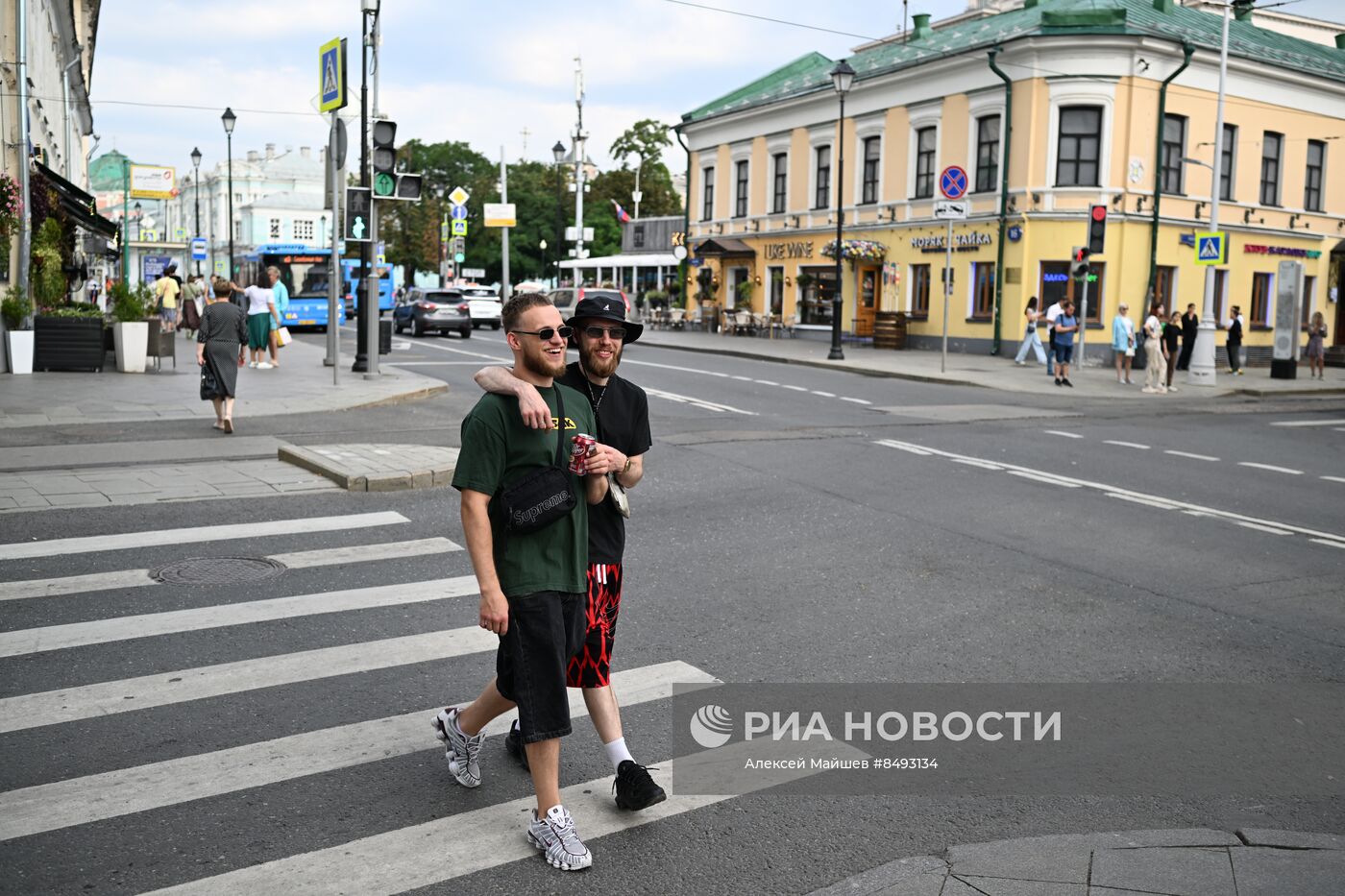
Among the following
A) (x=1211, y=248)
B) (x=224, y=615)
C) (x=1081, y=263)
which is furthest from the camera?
(x=1081, y=263)

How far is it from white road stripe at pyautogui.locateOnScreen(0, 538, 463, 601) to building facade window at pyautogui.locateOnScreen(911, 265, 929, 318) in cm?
2907

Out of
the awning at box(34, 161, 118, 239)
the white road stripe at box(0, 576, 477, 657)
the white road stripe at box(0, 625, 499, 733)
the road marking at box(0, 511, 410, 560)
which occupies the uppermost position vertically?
the awning at box(34, 161, 118, 239)

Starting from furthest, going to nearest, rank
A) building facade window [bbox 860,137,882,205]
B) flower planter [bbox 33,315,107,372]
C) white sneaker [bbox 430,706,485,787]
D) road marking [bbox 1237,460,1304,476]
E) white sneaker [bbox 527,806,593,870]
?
building facade window [bbox 860,137,882,205] < flower planter [bbox 33,315,107,372] < road marking [bbox 1237,460,1304,476] < white sneaker [bbox 430,706,485,787] < white sneaker [bbox 527,806,593,870]

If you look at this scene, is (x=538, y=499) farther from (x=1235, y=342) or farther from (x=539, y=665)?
(x=1235, y=342)

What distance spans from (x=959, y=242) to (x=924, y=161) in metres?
3.36

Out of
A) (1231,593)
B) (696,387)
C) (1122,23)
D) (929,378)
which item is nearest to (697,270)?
(1122,23)

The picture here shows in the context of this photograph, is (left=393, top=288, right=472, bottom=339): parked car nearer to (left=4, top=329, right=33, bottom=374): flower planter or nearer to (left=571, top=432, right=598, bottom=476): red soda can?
(left=4, top=329, right=33, bottom=374): flower planter

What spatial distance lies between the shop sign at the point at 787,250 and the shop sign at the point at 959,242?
17.2ft

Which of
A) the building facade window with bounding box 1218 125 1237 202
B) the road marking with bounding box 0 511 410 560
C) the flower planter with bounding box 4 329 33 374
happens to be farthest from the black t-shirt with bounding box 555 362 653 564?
the building facade window with bounding box 1218 125 1237 202

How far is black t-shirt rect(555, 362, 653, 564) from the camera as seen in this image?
420 centimetres

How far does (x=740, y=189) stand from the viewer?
4512 cm

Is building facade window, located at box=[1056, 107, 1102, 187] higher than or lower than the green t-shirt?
higher

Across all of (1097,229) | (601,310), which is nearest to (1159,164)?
(1097,229)

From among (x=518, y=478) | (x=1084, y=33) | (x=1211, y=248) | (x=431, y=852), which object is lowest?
(x=431, y=852)
